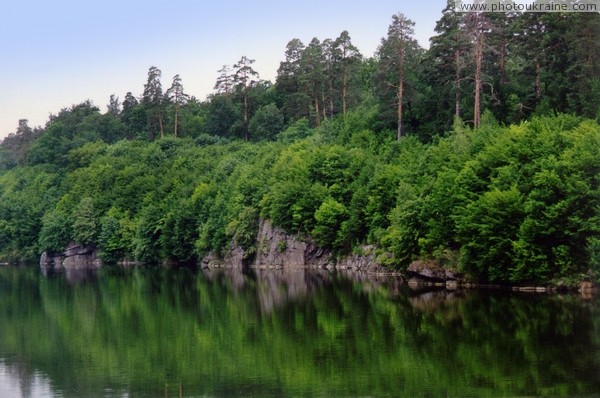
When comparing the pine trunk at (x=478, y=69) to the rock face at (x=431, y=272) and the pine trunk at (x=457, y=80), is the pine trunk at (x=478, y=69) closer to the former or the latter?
the pine trunk at (x=457, y=80)

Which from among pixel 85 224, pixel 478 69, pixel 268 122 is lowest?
pixel 85 224

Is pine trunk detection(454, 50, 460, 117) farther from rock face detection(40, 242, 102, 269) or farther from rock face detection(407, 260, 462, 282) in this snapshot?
rock face detection(40, 242, 102, 269)

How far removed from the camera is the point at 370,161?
303 feet

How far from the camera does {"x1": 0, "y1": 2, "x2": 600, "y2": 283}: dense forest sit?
5781 cm

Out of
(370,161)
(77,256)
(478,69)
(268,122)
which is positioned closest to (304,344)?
(478,69)

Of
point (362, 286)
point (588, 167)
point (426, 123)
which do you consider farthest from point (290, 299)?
point (426, 123)

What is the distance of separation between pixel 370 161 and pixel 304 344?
185ft

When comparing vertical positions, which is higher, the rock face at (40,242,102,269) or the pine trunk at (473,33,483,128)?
the pine trunk at (473,33,483,128)

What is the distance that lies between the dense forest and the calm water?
5501mm

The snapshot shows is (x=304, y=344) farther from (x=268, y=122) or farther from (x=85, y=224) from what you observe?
(x=268, y=122)

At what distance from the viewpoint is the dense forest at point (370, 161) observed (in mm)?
57812

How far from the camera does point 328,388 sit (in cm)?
2769

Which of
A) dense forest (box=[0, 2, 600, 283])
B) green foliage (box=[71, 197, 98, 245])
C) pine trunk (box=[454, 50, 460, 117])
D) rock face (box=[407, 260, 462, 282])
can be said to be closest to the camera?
dense forest (box=[0, 2, 600, 283])

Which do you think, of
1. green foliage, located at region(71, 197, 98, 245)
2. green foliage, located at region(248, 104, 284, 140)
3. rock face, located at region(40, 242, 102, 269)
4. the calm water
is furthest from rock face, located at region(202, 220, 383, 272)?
rock face, located at region(40, 242, 102, 269)
